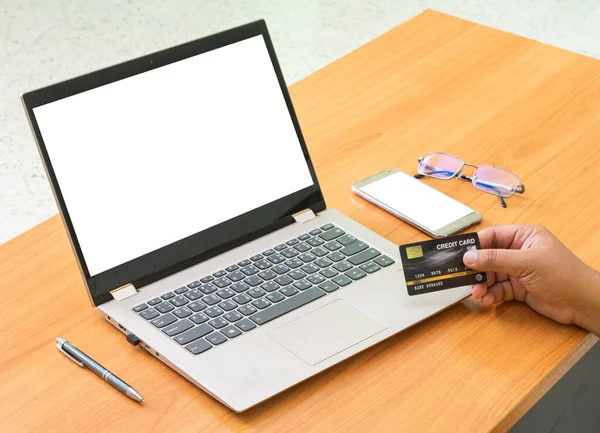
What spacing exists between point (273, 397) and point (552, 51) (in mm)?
1167

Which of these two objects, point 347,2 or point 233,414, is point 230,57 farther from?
point 347,2

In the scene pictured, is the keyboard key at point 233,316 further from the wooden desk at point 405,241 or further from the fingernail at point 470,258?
the fingernail at point 470,258

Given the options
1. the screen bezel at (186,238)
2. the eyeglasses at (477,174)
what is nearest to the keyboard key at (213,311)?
the screen bezel at (186,238)

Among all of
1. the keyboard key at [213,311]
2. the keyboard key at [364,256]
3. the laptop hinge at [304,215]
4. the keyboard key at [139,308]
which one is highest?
the laptop hinge at [304,215]

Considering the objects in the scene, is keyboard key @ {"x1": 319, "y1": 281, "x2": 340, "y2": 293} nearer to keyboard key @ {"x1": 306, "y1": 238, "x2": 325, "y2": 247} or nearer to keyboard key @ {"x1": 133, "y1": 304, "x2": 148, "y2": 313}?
keyboard key @ {"x1": 306, "y1": 238, "x2": 325, "y2": 247}

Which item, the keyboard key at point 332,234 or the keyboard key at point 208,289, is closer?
the keyboard key at point 208,289

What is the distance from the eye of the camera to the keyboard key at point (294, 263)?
1224 mm

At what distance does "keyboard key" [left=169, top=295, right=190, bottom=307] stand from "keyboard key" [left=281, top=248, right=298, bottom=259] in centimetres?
17

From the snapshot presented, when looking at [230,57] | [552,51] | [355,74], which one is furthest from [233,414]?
[552,51]

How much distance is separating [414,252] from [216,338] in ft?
0.97

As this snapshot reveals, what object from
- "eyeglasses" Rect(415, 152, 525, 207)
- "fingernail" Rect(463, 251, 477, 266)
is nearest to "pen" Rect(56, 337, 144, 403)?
"fingernail" Rect(463, 251, 477, 266)

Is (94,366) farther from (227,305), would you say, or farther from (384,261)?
(384,261)

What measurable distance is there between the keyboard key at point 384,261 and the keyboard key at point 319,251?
3.0 inches

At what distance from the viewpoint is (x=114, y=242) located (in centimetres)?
115
